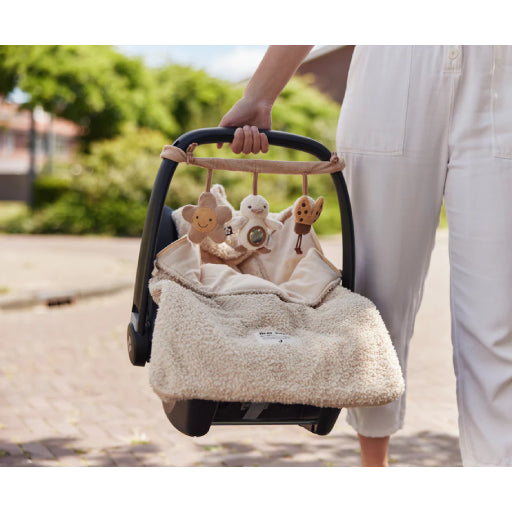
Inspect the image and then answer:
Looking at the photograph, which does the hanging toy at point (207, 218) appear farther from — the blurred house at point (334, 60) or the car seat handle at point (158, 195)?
the blurred house at point (334, 60)

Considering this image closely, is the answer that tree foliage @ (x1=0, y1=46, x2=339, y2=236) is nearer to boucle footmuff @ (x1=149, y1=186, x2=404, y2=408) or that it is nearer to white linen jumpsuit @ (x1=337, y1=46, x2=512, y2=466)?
white linen jumpsuit @ (x1=337, y1=46, x2=512, y2=466)

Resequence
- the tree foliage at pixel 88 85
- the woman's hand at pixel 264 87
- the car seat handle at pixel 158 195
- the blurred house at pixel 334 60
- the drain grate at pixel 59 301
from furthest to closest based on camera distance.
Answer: the tree foliage at pixel 88 85
the drain grate at pixel 59 301
the blurred house at pixel 334 60
the woman's hand at pixel 264 87
the car seat handle at pixel 158 195

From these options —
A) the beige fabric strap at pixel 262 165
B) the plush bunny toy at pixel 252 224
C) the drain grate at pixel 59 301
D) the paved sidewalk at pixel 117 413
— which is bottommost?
the drain grate at pixel 59 301

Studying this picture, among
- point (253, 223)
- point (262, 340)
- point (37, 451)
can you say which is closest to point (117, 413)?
point (37, 451)

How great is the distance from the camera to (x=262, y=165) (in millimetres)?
1808

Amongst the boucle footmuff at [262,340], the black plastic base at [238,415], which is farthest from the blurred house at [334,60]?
the black plastic base at [238,415]

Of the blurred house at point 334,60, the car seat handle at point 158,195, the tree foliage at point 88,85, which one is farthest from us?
the tree foliage at point 88,85

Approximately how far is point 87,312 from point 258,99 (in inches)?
210

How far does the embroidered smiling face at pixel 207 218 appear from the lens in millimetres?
1796

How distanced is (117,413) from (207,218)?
2.22 m

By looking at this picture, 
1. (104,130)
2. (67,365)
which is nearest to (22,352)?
(67,365)

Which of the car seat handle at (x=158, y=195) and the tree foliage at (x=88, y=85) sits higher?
the tree foliage at (x=88, y=85)

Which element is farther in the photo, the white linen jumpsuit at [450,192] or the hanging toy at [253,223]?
the hanging toy at [253,223]

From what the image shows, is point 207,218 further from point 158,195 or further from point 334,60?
point 334,60
